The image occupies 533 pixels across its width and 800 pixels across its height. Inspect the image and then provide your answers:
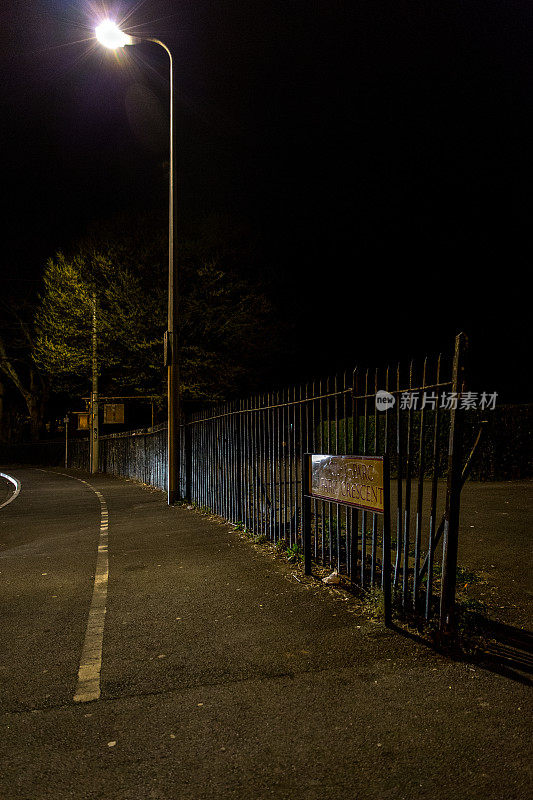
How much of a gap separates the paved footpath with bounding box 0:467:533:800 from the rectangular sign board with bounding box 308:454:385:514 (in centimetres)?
94

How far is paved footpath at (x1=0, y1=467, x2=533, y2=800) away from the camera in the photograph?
2805 millimetres

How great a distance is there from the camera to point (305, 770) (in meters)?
2.87

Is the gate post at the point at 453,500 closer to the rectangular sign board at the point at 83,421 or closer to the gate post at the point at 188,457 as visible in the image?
the gate post at the point at 188,457

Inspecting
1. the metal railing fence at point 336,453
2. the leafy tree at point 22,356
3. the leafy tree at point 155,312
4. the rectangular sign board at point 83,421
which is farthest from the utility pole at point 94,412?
the metal railing fence at point 336,453

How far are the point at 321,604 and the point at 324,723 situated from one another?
2.11m

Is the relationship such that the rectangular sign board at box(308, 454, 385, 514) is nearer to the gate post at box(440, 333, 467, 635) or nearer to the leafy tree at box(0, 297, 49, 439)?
the gate post at box(440, 333, 467, 635)

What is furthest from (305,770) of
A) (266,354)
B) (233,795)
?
(266,354)

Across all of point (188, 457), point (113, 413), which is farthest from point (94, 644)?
point (113, 413)

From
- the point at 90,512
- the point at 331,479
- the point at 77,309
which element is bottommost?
the point at 90,512

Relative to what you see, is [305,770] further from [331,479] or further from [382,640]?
[331,479]

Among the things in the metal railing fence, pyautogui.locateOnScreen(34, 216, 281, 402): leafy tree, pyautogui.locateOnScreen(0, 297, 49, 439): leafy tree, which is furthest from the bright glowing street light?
pyautogui.locateOnScreen(0, 297, 49, 439): leafy tree

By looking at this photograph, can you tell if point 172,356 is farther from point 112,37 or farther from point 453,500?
point 453,500

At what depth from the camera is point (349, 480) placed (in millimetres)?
5332

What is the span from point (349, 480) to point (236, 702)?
7.39 ft
